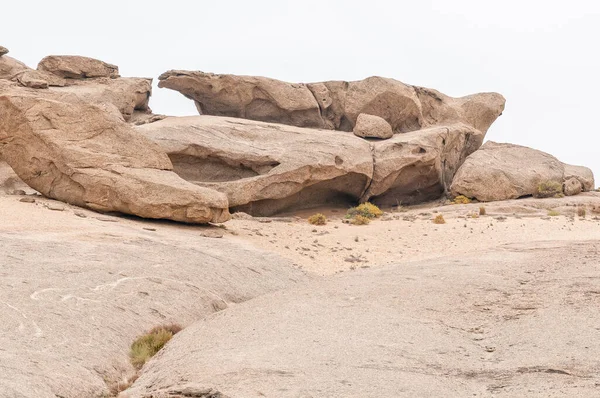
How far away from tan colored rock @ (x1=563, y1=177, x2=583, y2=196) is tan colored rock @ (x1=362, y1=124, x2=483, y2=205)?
5.78 meters

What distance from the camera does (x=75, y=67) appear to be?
3145cm

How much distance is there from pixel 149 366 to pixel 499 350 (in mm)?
4788

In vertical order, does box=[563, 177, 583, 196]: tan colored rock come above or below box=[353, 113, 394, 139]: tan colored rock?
below

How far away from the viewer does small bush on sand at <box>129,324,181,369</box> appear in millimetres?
9422

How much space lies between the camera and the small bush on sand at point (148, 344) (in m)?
9.42

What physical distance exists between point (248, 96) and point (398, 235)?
1366cm

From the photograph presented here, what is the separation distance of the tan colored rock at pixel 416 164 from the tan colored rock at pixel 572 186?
19.0 feet

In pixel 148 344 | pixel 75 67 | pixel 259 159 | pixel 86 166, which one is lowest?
pixel 148 344

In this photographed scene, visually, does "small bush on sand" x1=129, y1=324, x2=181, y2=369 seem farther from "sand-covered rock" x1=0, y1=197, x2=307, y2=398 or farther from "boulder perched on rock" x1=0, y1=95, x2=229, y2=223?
"boulder perched on rock" x1=0, y1=95, x2=229, y2=223

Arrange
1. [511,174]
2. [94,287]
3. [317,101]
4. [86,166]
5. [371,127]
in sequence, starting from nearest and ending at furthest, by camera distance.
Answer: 1. [94,287]
2. [86,166]
3. [511,174]
4. [371,127]
5. [317,101]

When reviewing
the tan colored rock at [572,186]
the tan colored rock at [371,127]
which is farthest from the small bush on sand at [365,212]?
the tan colored rock at [572,186]

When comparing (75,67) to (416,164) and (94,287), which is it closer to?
(416,164)

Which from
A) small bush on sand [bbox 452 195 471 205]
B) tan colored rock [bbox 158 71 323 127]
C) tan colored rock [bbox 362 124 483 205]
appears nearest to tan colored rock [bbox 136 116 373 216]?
tan colored rock [bbox 362 124 483 205]

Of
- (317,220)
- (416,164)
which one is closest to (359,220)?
(317,220)
